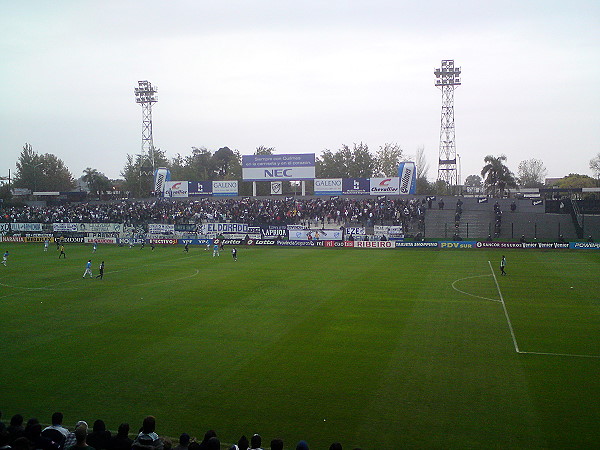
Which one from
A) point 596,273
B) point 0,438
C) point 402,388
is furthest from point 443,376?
point 596,273

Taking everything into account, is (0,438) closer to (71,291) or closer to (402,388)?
(402,388)

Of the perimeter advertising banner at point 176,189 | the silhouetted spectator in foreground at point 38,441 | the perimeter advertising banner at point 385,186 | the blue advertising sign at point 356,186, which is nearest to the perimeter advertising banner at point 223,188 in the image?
the perimeter advertising banner at point 176,189

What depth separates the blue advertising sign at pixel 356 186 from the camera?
68125mm

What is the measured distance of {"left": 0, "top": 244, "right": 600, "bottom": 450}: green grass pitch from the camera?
12.6m

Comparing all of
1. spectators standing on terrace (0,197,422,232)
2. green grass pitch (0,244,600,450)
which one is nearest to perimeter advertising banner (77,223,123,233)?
spectators standing on terrace (0,197,422,232)

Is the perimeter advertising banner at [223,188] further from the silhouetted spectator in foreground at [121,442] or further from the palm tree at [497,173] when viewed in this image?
the silhouetted spectator in foreground at [121,442]

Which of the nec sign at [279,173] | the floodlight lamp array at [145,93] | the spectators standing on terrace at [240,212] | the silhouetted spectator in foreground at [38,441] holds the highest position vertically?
the floodlight lamp array at [145,93]

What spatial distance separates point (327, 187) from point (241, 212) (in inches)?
473

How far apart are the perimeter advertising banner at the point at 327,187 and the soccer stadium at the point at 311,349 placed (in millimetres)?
21779

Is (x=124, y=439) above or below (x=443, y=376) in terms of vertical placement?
above

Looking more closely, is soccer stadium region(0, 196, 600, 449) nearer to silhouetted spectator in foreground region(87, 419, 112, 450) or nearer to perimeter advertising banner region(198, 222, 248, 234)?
silhouetted spectator in foreground region(87, 419, 112, 450)

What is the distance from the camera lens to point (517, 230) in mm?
59938

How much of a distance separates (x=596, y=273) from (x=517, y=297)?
12127 mm

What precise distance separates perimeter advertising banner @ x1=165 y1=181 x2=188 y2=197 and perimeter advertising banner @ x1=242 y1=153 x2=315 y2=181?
10.3 meters
